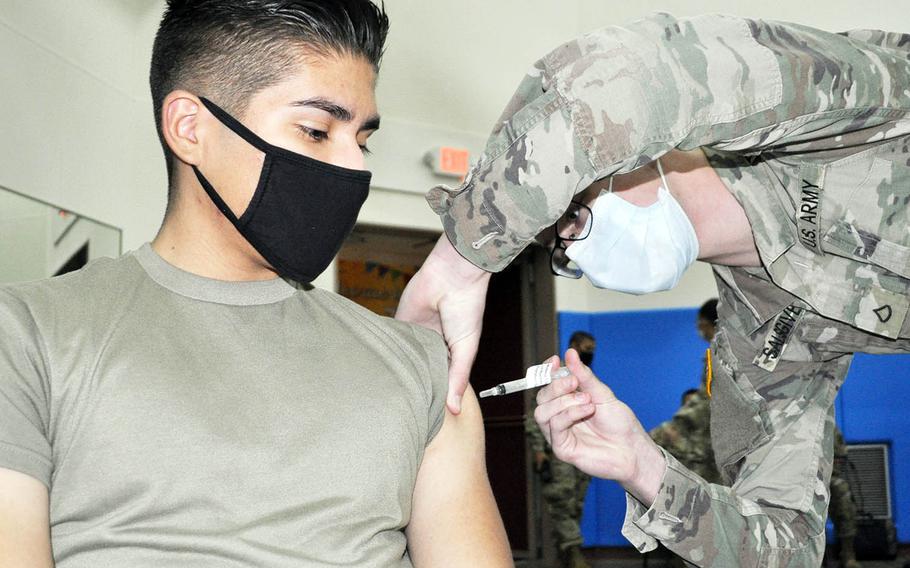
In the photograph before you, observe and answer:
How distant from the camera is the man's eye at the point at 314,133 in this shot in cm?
130

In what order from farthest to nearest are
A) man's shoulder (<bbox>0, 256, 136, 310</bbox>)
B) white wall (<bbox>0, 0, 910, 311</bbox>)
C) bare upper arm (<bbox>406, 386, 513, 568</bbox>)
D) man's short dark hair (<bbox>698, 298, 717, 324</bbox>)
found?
man's short dark hair (<bbox>698, 298, 717, 324</bbox>) → white wall (<bbox>0, 0, 910, 311</bbox>) → bare upper arm (<bbox>406, 386, 513, 568</bbox>) → man's shoulder (<bbox>0, 256, 136, 310</bbox>)

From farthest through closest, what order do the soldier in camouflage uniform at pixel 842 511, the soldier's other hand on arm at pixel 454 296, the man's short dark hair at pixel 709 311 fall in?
1. the soldier in camouflage uniform at pixel 842 511
2. the man's short dark hair at pixel 709 311
3. the soldier's other hand on arm at pixel 454 296

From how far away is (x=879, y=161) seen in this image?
152cm

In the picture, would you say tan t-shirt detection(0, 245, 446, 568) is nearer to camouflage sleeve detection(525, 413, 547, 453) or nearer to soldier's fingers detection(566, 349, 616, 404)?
soldier's fingers detection(566, 349, 616, 404)

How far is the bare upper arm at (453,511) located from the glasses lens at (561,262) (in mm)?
443

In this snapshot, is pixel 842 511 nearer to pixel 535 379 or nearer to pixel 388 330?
pixel 535 379

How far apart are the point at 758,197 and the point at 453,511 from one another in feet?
2.55

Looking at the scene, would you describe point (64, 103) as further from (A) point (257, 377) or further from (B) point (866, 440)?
(B) point (866, 440)

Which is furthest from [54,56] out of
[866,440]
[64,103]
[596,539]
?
[866,440]

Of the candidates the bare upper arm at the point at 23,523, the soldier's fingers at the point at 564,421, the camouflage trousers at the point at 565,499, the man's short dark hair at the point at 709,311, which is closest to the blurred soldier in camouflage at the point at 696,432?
the man's short dark hair at the point at 709,311

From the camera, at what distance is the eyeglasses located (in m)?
1.64

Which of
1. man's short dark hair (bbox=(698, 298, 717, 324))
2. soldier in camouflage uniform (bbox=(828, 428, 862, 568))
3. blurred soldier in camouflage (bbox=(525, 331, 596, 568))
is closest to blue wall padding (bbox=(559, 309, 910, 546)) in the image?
soldier in camouflage uniform (bbox=(828, 428, 862, 568))

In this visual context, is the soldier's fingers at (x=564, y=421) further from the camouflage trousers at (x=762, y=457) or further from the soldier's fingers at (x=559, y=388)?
the camouflage trousers at (x=762, y=457)

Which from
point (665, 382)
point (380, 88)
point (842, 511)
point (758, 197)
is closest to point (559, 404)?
point (758, 197)
